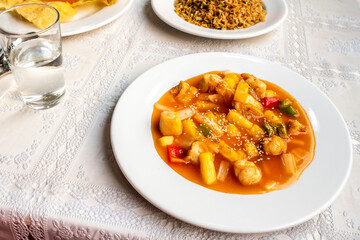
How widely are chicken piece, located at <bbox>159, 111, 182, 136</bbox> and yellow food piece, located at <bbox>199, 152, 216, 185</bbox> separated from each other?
0.45ft

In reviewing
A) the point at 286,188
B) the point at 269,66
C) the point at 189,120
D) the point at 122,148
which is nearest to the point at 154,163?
the point at 122,148

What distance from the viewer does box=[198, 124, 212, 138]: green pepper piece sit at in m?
1.15

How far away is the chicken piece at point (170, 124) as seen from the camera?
1.13m

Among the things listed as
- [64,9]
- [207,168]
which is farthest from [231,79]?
[64,9]

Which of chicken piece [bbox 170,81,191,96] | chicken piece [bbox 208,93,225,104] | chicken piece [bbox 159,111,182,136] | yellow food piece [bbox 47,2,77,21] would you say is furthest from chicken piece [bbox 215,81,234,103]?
yellow food piece [bbox 47,2,77,21]

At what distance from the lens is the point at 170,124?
1.12 metres

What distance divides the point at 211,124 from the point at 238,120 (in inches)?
4.1

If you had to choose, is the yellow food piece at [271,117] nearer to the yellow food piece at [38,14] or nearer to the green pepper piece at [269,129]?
the green pepper piece at [269,129]

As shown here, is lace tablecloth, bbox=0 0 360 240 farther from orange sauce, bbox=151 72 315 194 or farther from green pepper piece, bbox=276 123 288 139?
green pepper piece, bbox=276 123 288 139

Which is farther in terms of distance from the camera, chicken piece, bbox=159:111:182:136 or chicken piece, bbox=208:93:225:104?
chicken piece, bbox=208:93:225:104

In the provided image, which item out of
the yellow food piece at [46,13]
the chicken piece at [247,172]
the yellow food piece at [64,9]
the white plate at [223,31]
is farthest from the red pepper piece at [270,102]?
the yellow food piece at [64,9]

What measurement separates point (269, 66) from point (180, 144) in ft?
1.93

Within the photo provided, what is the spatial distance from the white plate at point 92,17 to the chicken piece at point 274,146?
3.41ft

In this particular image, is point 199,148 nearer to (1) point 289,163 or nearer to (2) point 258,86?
(1) point 289,163
